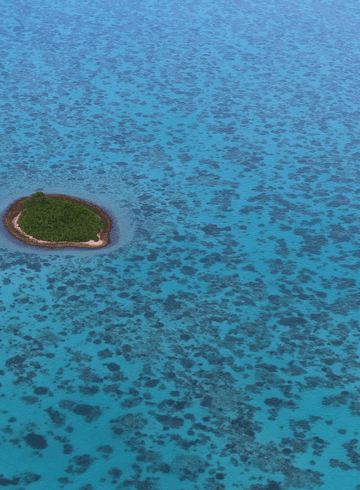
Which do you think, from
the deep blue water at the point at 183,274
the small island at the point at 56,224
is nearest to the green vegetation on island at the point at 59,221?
the small island at the point at 56,224

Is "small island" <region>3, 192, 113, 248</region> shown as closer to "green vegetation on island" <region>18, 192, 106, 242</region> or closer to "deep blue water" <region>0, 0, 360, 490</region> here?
"green vegetation on island" <region>18, 192, 106, 242</region>

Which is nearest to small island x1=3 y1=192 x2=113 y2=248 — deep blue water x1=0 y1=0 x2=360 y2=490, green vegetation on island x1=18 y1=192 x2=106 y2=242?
green vegetation on island x1=18 y1=192 x2=106 y2=242

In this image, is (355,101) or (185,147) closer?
(185,147)

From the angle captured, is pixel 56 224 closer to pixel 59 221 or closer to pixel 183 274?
pixel 59 221

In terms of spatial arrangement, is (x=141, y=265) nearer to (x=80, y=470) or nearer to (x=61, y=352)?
(x=61, y=352)

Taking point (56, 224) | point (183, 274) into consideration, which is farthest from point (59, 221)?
point (183, 274)

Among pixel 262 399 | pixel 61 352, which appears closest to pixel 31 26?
pixel 61 352
